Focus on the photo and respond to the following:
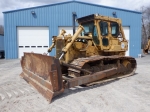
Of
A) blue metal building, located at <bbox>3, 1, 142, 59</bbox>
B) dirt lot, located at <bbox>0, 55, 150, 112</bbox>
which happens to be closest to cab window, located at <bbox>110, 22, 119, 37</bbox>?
dirt lot, located at <bbox>0, 55, 150, 112</bbox>

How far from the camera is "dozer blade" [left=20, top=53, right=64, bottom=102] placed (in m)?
4.36

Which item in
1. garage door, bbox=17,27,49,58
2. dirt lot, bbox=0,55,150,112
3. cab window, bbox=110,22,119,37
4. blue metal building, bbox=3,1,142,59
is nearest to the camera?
dirt lot, bbox=0,55,150,112

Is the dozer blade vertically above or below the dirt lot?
above

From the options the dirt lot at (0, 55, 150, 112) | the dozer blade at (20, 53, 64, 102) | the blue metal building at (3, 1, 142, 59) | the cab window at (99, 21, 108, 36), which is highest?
the blue metal building at (3, 1, 142, 59)

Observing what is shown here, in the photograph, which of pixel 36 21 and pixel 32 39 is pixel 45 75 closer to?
pixel 32 39

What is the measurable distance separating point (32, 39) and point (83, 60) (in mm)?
13004

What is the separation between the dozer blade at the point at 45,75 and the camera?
4363 millimetres

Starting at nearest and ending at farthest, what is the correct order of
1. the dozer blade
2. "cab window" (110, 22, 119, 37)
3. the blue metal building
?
1. the dozer blade
2. "cab window" (110, 22, 119, 37)
3. the blue metal building

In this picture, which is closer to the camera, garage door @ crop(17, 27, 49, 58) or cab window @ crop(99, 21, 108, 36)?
cab window @ crop(99, 21, 108, 36)

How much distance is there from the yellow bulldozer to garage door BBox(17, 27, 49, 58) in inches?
425

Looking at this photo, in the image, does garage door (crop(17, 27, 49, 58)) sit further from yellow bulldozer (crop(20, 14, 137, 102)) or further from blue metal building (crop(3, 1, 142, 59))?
yellow bulldozer (crop(20, 14, 137, 102))

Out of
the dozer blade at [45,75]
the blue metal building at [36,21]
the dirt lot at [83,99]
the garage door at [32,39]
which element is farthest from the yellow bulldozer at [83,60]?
the blue metal building at [36,21]

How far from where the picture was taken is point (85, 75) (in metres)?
5.71

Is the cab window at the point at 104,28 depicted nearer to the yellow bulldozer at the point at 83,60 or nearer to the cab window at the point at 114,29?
the yellow bulldozer at the point at 83,60
